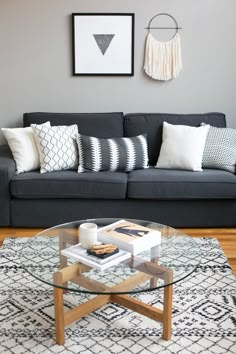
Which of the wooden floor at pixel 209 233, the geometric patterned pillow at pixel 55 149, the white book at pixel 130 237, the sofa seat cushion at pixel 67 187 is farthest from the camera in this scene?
the geometric patterned pillow at pixel 55 149

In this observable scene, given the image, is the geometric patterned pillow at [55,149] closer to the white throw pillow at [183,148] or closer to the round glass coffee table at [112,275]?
the white throw pillow at [183,148]

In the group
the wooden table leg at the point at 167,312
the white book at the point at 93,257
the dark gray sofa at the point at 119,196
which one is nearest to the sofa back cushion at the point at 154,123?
the dark gray sofa at the point at 119,196

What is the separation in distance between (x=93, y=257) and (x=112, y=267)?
0.36 feet

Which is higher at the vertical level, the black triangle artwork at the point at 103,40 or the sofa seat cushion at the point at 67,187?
the black triangle artwork at the point at 103,40

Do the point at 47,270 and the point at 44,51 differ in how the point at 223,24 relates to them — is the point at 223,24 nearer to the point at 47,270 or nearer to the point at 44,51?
the point at 44,51

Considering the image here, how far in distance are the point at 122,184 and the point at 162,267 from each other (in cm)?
139

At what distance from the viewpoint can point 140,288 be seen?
236cm

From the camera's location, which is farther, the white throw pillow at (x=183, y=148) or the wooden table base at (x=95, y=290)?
the white throw pillow at (x=183, y=148)

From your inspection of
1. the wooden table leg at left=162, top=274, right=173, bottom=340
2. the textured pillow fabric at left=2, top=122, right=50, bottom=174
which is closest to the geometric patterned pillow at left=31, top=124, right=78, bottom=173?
the textured pillow fabric at left=2, top=122, right=50, bottom=174

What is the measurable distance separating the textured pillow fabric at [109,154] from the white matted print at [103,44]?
797 mm

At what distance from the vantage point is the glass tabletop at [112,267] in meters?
2.38

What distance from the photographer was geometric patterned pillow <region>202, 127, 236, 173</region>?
13.5ft

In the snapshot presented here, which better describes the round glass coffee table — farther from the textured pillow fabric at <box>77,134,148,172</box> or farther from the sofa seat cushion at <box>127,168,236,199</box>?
the textured pillow fabric at <box>77,134,148,172</box>

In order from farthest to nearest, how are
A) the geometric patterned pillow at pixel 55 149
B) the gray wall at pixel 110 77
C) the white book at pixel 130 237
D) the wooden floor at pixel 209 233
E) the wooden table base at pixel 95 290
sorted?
the gray wall at pixel 110 77 → the geometric patterned pillow at pixel 55 149 → the wooden floor at pixel 209 233 → the white book at pixel 130 237 → the wooden table base at pixel 95 290
